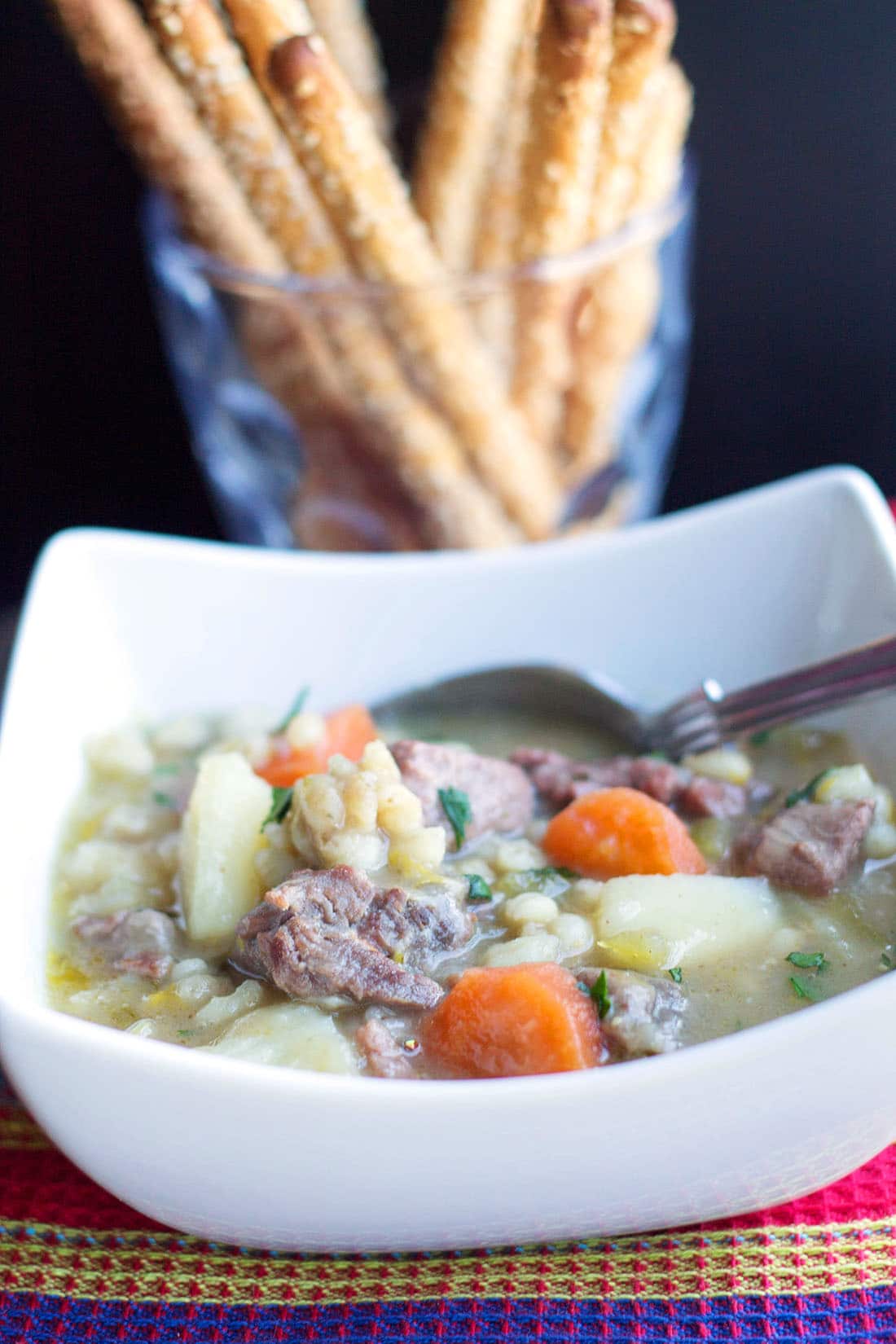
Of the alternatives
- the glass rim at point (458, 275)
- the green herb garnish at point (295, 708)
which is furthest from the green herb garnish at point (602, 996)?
the glass rim at point (458, 275)

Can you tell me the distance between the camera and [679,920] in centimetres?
172

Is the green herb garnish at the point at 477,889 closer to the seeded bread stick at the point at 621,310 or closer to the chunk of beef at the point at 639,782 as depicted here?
the chunk of beef at the point at 639,782

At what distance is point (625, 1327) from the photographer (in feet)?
4.98

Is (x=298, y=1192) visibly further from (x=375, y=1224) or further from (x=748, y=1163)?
(x=748, y=1163)

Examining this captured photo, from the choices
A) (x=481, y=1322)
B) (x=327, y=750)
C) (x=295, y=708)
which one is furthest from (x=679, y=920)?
(x=295, y=708)

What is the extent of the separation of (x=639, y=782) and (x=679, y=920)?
33 centimetres

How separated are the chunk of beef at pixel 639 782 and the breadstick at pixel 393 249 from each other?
28.3 inches

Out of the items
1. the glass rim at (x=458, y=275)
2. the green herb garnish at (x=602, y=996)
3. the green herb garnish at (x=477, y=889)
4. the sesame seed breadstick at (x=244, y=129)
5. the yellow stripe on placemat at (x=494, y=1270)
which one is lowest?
the yellow stripe on placemat at (x=494, y=1270)

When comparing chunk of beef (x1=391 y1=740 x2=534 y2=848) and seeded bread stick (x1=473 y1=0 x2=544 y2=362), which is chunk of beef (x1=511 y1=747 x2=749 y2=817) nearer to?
chunk of beef (x1=391 y1=740 x2=534 y2=848)

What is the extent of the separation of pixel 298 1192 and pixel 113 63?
1759 mm

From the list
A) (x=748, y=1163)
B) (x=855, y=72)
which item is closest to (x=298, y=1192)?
(x=748, y=1163)

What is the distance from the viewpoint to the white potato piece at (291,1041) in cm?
155

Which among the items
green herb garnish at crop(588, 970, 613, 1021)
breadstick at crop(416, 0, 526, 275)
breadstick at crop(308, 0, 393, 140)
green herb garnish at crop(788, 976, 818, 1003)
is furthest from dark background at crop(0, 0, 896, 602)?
green herb garnish at crop(588, 970, 613, 1021)

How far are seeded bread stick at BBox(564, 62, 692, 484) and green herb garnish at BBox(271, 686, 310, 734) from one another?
796mm
